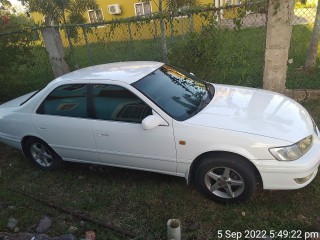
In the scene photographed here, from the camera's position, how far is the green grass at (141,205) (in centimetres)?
351

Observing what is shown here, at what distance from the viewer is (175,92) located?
4.13m

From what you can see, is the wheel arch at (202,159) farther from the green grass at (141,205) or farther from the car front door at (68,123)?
the car front door at (68,123)

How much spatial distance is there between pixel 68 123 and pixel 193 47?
10.6 ft

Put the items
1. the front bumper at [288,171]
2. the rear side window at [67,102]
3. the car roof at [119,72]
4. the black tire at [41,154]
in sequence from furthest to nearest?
1. the black tire at [41,154]
2. the rear side window at [67,102]
3. the car roof at [119,72]
4. the front bumper at [288,171]

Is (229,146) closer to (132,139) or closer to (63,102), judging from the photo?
(132,139)

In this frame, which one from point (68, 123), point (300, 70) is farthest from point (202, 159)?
point (300, 70)

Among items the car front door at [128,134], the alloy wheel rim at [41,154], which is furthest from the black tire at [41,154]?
the car front door at [128,134]

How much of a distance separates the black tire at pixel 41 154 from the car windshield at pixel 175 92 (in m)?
1.85

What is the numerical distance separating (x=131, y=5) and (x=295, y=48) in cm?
1110

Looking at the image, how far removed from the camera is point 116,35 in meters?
7.99

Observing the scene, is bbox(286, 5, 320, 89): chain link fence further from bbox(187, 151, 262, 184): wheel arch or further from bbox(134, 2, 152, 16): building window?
bbox(134, 2, 152, 16): building window

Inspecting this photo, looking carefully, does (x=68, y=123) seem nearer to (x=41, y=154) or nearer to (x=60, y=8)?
(x=41, y=154)

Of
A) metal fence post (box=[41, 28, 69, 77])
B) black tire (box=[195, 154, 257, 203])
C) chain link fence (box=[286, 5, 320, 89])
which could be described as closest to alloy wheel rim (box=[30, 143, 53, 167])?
black tire (box=[195, 154, 257, 203])

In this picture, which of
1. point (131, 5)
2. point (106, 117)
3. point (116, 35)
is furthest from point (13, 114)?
point (131, 5)
